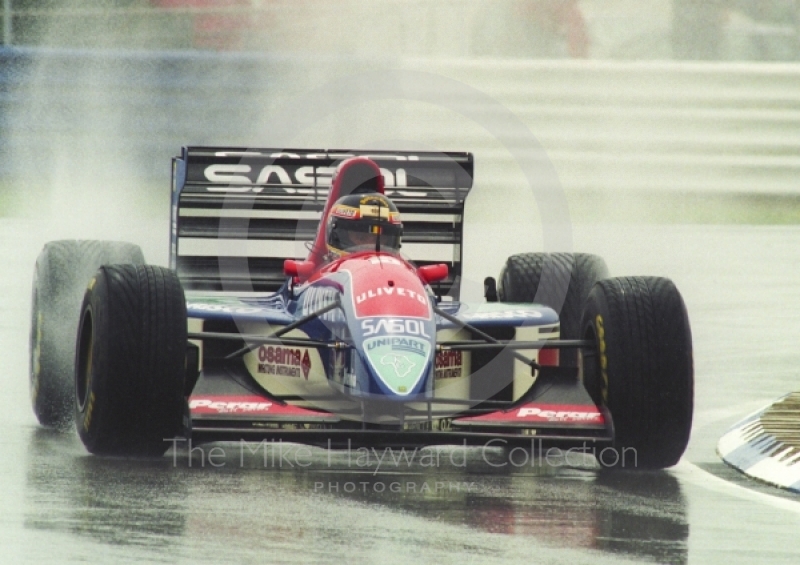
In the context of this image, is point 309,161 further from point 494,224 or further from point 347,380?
point 494,224

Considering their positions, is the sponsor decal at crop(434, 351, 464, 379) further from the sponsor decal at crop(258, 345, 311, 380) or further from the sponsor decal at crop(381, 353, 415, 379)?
the sponsor decal at crop(381, 353, 415, 379)

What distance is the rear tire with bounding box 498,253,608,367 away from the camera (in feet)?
36.6

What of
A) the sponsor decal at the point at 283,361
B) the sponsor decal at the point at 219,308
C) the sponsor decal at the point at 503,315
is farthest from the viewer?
the sponsor decal at the point at 503,315

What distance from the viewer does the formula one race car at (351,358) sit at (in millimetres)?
8070

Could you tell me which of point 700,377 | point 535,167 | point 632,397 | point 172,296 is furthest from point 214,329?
point 535,167

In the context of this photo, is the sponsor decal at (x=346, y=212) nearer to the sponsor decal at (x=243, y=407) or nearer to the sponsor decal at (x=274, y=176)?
the sponsor decal at (x=243, y=407)

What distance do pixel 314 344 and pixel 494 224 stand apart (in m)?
15.6

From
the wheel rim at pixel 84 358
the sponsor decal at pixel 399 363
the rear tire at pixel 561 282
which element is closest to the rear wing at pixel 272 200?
the rear tire at pixel 561 282

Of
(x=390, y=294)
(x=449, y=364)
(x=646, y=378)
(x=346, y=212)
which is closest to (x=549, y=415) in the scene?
(x=646, y=378)

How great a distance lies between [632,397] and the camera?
8.34 meters

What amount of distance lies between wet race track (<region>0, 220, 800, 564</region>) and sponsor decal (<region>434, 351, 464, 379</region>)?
44 centimetres

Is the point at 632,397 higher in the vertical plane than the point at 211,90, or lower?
lower

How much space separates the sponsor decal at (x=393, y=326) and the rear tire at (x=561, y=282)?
2901 millimetres

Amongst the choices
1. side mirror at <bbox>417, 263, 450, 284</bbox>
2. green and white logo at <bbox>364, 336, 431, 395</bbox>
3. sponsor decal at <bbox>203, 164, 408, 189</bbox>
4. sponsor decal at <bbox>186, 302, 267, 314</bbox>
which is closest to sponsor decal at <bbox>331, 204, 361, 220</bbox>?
side mirror at <bbox>417, 263, 450, 284</bbox>
